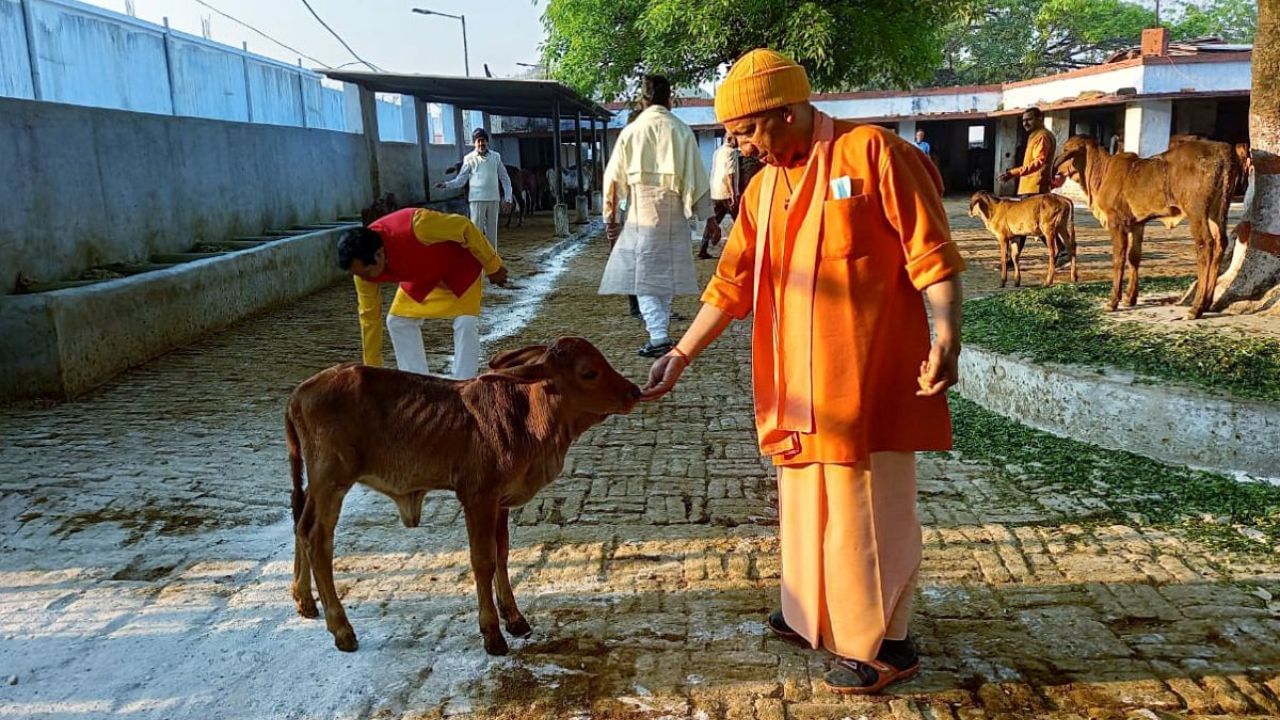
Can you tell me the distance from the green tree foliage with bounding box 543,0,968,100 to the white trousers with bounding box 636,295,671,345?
8.27 metres

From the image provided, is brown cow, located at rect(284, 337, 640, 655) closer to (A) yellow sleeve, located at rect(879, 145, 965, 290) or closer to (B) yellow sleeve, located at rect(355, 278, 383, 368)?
(A) yellow sleeve, located at rect(879, 145, 965, 290)

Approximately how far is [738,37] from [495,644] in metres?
14.3

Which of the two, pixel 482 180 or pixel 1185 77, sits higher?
pixel 1185 77

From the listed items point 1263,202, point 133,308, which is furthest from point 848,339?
point 133,308

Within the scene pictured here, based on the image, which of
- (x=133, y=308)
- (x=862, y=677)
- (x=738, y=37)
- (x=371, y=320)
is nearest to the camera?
(x=862, y=677)

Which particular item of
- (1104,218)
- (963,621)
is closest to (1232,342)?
(1104,218)

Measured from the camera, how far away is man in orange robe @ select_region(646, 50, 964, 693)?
2676 millimetres

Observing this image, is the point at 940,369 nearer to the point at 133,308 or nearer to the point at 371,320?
the point at 371,320

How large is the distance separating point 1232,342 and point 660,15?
38.9 ft

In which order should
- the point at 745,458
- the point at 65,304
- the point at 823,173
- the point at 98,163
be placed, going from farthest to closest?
1. the point at 98,163
2. the point at 65,304
3. the point at 745,458
4. the point at 823,173

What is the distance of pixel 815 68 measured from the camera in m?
15.8

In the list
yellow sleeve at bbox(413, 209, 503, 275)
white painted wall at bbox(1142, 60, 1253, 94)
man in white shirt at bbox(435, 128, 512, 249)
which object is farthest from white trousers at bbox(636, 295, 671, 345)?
white painted wall at bbox(1142, 60, 1253, 94)

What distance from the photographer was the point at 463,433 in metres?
3.12

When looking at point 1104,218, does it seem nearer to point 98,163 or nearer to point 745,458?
point 745,458
